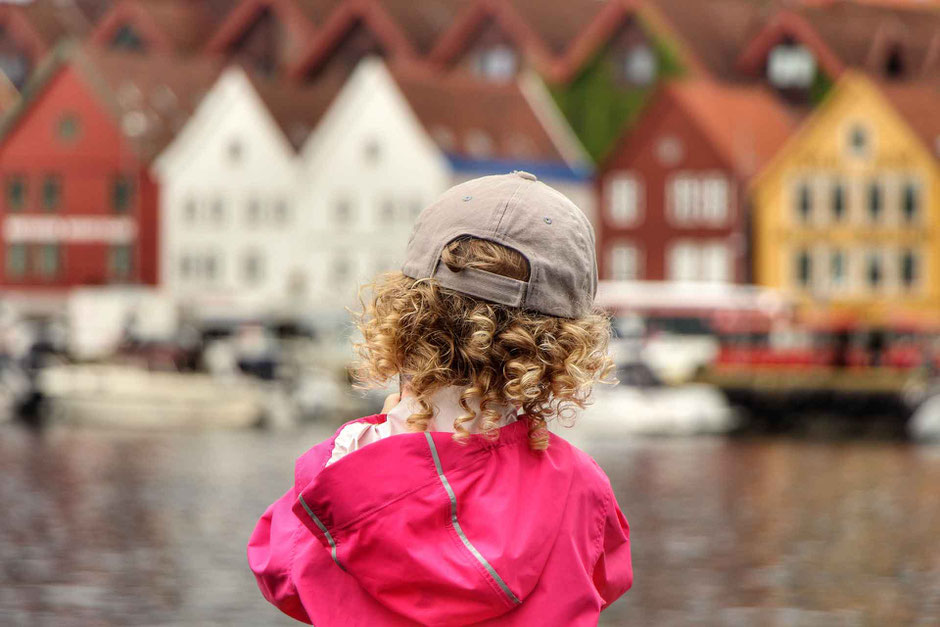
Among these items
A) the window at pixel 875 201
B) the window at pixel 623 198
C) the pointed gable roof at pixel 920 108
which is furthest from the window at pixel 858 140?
the window at pixel 623 198

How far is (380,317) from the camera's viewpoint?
2680mm

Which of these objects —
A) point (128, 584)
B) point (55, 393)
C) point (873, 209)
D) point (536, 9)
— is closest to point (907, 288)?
point (873, 209)

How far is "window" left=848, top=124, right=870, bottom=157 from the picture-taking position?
196 feet

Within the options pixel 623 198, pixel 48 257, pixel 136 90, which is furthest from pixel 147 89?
pixel 623 198

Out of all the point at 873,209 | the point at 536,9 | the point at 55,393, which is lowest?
the point at 55,393

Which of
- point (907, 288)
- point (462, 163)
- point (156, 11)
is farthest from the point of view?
point (156, 11)

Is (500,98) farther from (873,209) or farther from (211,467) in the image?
(211,467)

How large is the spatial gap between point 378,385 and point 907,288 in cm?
5775

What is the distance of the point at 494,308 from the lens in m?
2.64

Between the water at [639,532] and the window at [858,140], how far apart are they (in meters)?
21.8

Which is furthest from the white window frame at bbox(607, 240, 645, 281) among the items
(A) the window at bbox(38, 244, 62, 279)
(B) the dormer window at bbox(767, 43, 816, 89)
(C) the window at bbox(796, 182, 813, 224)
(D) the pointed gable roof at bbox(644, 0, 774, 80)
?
(A) the window at bbox(38, 244, 62, 279)

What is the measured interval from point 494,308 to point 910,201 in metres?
58.2

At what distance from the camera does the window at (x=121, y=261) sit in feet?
214

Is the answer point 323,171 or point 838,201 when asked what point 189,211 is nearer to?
point 323,171
